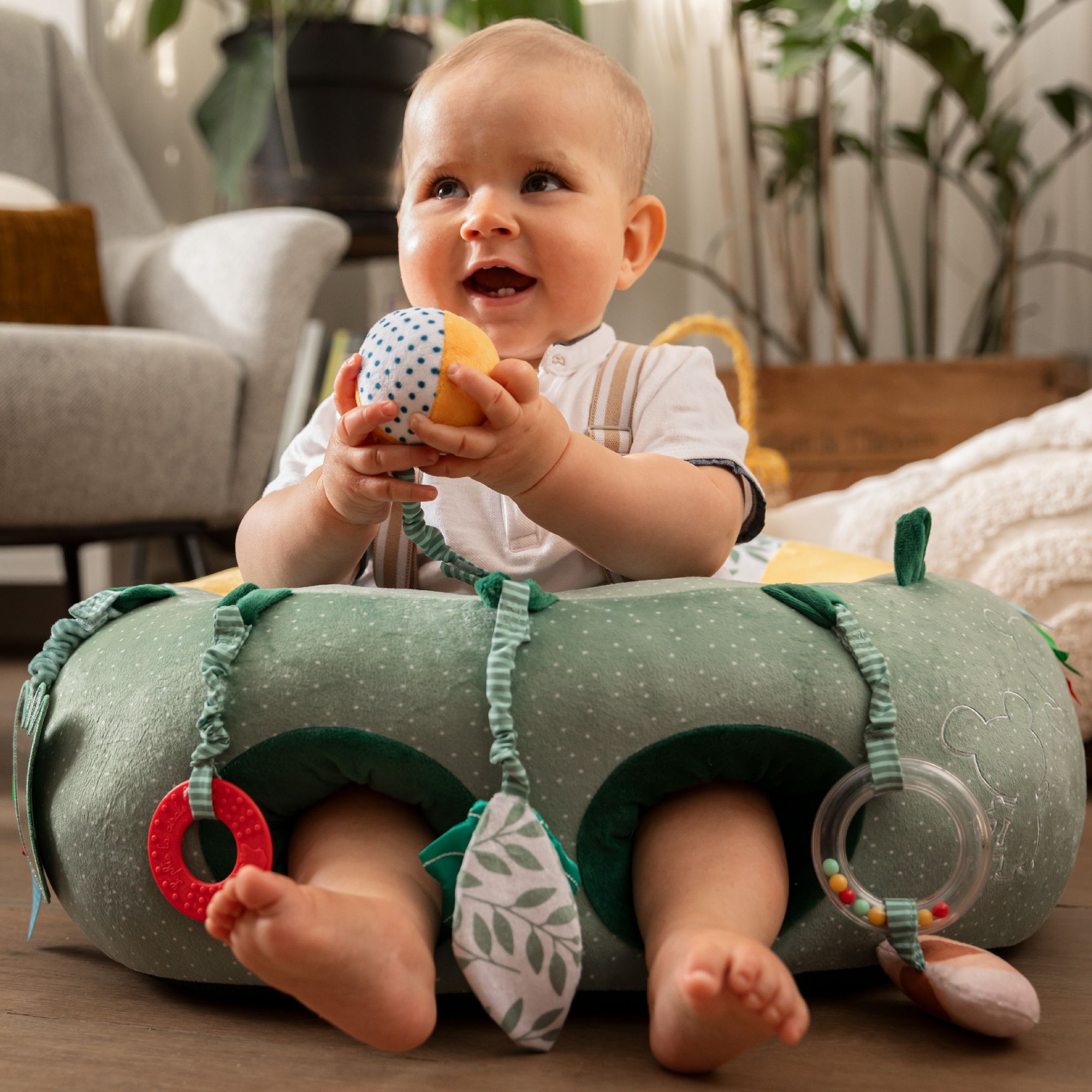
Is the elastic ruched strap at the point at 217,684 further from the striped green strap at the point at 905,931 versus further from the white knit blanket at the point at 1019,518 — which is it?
the white knit blanket at the point at 1019,518

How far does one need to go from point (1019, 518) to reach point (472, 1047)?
2.64 ft

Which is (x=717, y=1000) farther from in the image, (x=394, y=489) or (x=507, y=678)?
(x=394, y=489)

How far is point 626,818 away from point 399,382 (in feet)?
0.81

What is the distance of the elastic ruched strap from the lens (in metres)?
0.57

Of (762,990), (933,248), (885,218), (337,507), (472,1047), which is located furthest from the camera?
(885,218)

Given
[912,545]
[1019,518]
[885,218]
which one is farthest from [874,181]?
[912,545]

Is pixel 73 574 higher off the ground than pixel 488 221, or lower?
lower

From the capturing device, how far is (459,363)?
23.0 inches

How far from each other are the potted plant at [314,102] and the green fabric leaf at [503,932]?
1819 millimetres

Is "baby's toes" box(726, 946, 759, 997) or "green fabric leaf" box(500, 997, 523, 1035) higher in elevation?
"baby's toes" box(726, 946, 759, 997)

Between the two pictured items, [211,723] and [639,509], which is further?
[639,509]

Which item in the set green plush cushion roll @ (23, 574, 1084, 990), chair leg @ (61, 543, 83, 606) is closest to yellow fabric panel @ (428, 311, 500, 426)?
green plush cushion roll @ (23, 574, 1084, 990)

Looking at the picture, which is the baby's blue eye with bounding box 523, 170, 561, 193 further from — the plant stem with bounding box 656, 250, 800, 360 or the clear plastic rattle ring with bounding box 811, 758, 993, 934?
the plant stem with bounding box 656, 250, 800, 360

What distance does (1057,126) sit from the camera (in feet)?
8.50
